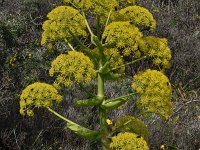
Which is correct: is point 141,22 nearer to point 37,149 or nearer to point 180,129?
point 37,149

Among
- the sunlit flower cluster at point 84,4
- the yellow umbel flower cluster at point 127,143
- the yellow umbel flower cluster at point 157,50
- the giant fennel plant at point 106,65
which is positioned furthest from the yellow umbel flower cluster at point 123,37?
the yellow umbel flower cluster at point 127,143

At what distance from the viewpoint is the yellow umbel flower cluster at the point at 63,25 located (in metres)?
2.86

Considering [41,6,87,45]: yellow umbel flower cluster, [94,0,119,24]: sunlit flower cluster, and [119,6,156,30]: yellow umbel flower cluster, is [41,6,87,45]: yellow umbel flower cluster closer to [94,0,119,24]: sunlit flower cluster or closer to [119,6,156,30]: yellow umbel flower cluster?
[94,0,119,24]: sunlit flower cluster

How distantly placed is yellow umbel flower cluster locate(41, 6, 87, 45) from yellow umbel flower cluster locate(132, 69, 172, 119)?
50 centimetres

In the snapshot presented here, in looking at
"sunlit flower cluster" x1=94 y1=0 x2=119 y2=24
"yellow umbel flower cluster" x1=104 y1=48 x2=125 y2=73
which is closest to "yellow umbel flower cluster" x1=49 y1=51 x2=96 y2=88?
"yellow umbel flower cluster" x1=104 y1=48 x2=125 y2=73

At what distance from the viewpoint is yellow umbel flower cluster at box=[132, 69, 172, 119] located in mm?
2773

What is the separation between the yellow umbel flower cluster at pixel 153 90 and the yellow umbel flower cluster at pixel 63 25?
0.50 m

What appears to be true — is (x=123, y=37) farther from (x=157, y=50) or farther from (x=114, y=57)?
(x=157, y=50)

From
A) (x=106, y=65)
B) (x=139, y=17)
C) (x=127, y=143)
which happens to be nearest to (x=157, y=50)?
(x=139, y=17)

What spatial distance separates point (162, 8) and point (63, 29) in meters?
7.12

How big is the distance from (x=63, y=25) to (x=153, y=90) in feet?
2.32

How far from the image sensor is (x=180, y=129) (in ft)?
16.9

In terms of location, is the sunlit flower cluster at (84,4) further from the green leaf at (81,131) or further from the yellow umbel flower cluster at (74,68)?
the green leaf at (81,131)

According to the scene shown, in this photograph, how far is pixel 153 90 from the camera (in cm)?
278
